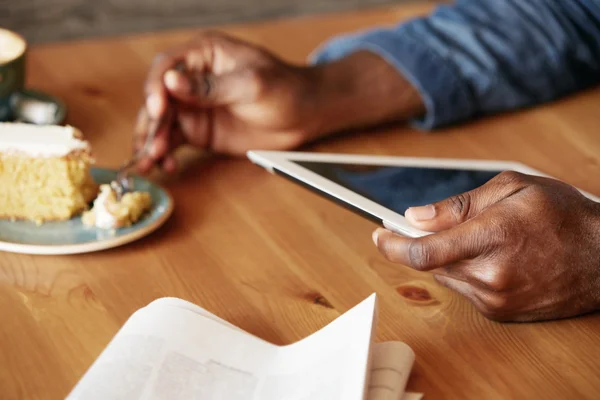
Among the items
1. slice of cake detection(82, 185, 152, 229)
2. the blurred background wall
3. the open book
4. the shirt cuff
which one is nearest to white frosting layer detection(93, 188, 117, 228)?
slice of cake detection(82, 185, 152, 229)

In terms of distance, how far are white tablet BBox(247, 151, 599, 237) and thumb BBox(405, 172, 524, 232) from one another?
14 mm

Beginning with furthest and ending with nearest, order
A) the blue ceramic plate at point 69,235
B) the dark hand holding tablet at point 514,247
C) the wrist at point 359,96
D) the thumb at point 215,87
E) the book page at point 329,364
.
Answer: the wrist at point 359,96
the thumb at point 215,87
the blue ceramic plate at point 69,235
the dark hand holding tablet at point 514,247
the book page at point 329,364

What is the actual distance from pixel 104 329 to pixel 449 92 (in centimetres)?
67

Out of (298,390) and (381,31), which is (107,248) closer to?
(298,390)

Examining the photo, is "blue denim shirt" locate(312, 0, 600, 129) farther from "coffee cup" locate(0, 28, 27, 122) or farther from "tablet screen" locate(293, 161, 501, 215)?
"coffee cup" locate(0, 28, 27, 122)

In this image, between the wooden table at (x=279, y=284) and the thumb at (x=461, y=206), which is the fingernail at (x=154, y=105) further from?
the thumb at (x=461, y=206)

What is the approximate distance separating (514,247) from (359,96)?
50cm

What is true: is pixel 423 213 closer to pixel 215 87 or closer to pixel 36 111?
pixel 215 87

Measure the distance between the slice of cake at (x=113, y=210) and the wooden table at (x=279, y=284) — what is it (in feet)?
0.11

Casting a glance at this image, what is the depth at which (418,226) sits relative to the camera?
78 centimetres

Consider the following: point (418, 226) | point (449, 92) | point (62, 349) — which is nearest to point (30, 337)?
point (62, 349)

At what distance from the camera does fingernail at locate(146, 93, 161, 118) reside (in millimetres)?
1065

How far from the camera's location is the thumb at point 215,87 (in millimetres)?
1057

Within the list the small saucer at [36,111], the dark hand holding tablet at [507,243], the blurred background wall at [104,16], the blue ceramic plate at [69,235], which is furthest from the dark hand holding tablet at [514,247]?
the blurred background wall at [104,16]
